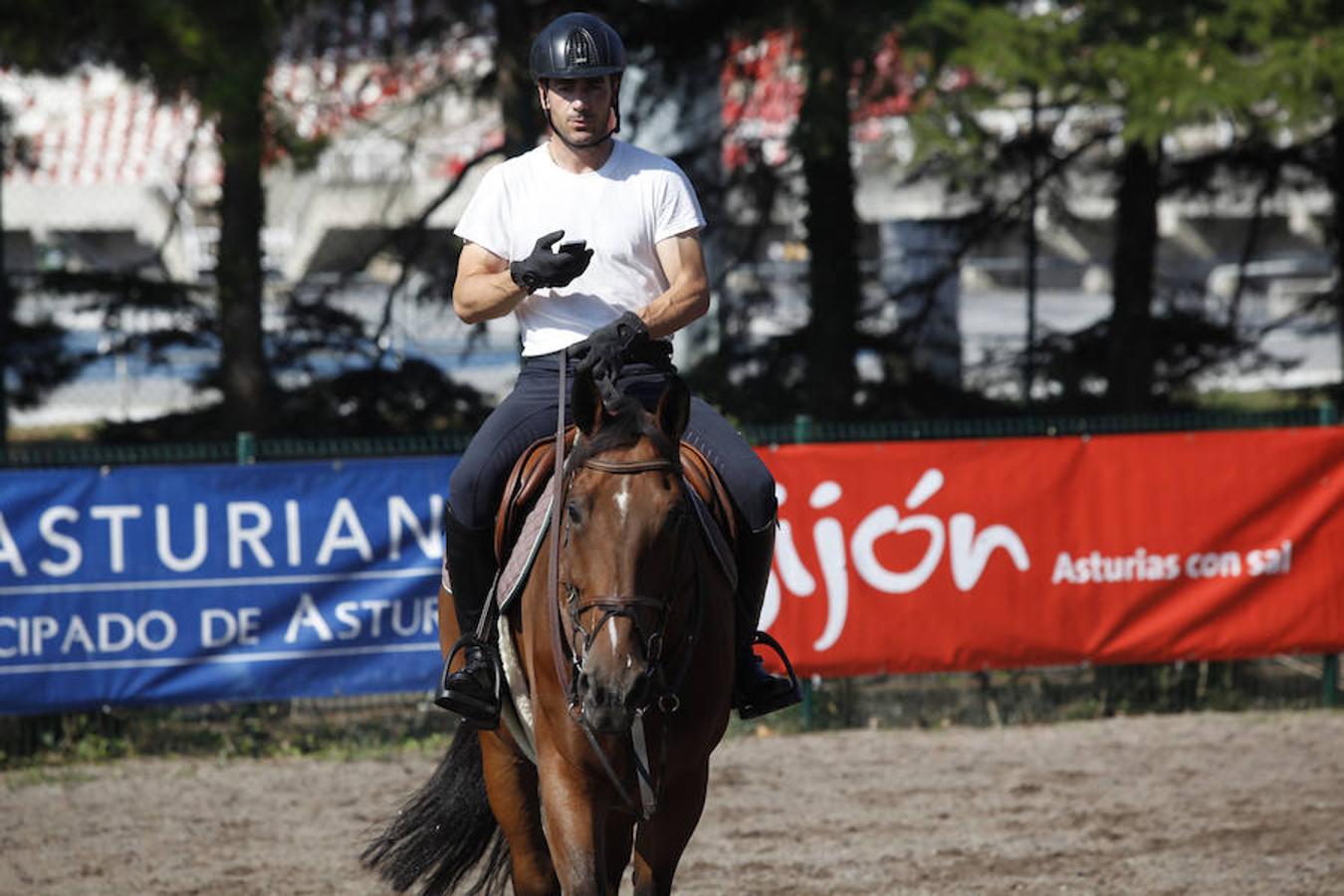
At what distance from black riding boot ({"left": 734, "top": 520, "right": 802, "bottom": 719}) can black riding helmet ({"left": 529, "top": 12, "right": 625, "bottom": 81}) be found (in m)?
1.53

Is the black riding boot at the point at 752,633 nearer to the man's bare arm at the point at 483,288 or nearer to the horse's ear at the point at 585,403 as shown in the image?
the horse's ear at the point at 585,403

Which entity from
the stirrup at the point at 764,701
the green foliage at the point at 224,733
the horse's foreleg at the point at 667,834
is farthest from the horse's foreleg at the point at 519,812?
the green foliage at the point at 224,733

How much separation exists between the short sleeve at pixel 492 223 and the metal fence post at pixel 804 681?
211 inches

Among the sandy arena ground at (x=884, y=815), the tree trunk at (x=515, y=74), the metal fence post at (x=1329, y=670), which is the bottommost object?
the sandy arena ground at (x=884, y=815)

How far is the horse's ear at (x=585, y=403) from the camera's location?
4809 mm

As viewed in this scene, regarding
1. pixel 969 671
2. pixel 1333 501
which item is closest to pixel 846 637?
pixel 969 671

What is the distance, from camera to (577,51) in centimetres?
524

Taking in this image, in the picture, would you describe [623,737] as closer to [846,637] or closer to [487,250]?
[487,250]

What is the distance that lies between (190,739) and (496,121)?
818 cm

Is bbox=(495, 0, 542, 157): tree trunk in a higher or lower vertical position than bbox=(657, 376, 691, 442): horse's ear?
higher

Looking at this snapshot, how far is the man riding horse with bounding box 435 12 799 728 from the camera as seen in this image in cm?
529

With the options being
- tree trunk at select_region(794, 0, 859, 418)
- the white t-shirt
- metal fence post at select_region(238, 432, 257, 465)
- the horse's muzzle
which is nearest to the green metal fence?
metal fence post at select_region(238, 432, 257, 465)

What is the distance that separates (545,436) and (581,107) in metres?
1.04

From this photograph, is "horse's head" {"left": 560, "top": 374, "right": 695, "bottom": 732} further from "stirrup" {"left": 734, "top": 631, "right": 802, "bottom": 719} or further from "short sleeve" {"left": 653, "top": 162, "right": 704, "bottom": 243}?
"stirrup" {"left": 734, "top": 631, "right": 802, "bottom": 719}
